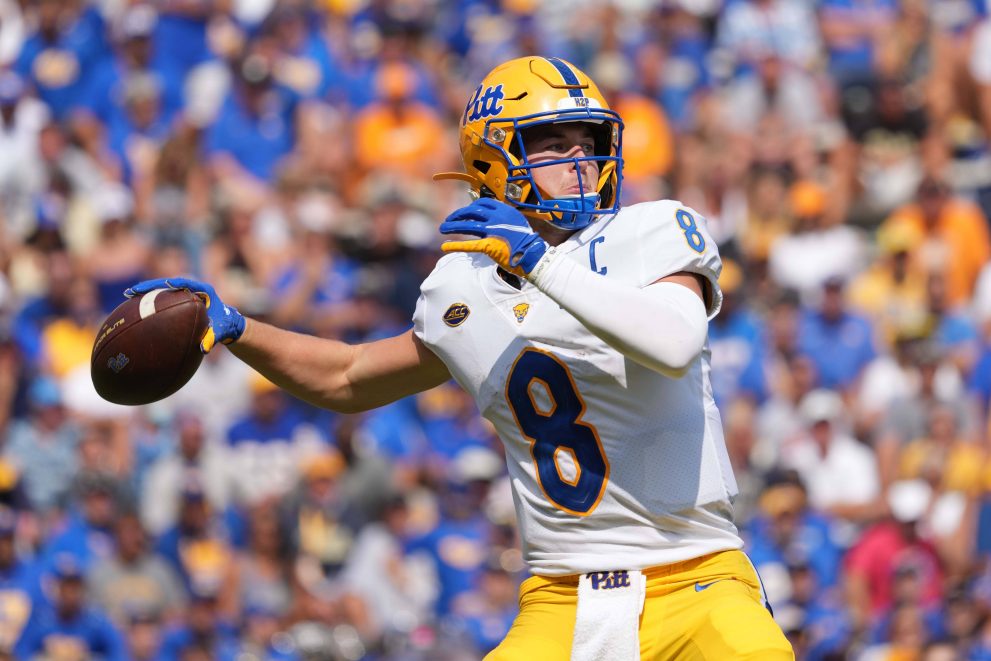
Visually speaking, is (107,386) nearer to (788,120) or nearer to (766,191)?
(766,191)

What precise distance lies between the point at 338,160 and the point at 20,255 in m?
2.06

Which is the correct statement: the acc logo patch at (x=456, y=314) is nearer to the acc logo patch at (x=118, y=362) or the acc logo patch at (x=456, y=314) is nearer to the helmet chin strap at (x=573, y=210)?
the helmet chin strap at (x=573, y=210)

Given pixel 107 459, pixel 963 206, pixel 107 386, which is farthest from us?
pixel 963 206

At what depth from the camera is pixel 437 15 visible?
1255 cm

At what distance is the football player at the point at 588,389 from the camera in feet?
12.1

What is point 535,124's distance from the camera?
4.05 meters

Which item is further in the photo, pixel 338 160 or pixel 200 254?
pixel 338 160

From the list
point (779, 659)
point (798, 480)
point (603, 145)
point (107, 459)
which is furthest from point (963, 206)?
point (779, 659)

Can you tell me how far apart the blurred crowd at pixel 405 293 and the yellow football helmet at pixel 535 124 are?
3.87 meters

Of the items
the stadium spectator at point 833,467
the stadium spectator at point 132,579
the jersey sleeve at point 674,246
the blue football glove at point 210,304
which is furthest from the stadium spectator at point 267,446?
the jersey sleeve at point 674,246

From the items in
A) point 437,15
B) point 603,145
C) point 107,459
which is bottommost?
point 107,459

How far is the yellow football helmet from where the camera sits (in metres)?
4.02

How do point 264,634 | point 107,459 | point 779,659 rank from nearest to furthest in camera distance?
point 779,659 < point 264,634 < point 107,459

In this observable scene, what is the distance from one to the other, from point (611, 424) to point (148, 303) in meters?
1.15
